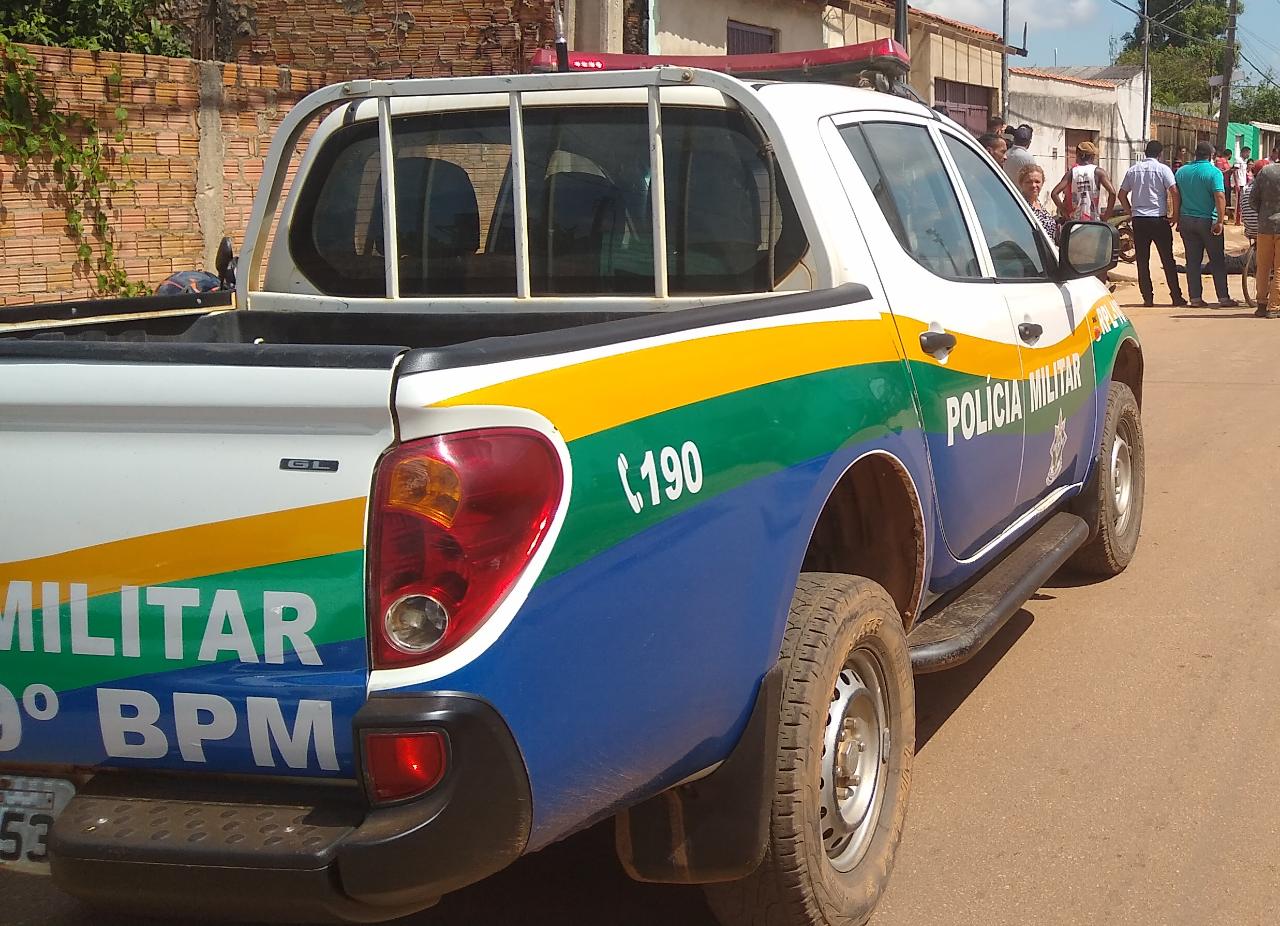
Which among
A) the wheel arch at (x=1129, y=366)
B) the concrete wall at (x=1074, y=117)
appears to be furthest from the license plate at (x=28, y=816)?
the concrete wall at (x=1074, y=117)

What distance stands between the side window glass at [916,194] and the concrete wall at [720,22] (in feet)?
38.6

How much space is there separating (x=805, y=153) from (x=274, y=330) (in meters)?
1.53

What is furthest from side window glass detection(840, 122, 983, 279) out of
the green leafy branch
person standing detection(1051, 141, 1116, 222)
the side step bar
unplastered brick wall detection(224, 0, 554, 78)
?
person standing detection(1051, 141, 1116, 222)

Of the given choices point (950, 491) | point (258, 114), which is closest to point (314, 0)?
point (258, 114)

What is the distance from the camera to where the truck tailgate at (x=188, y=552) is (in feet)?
7.20

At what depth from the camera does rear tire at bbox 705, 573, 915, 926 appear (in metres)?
2.84

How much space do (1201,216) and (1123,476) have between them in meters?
11.6

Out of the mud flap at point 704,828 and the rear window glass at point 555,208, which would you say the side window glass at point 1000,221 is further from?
the mud flap at point 704,828

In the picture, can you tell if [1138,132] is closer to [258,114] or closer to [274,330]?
[258,114]

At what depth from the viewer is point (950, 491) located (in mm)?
3795

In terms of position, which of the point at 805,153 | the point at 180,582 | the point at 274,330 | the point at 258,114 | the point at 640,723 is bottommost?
the point at 640,723

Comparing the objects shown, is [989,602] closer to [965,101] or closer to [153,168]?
[153,168]

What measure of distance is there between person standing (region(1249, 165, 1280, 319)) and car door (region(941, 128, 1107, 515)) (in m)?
11.2

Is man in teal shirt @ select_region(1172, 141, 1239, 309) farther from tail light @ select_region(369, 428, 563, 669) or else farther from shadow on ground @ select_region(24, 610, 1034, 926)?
tail light @ select_region(369, 428, 563, 669)
